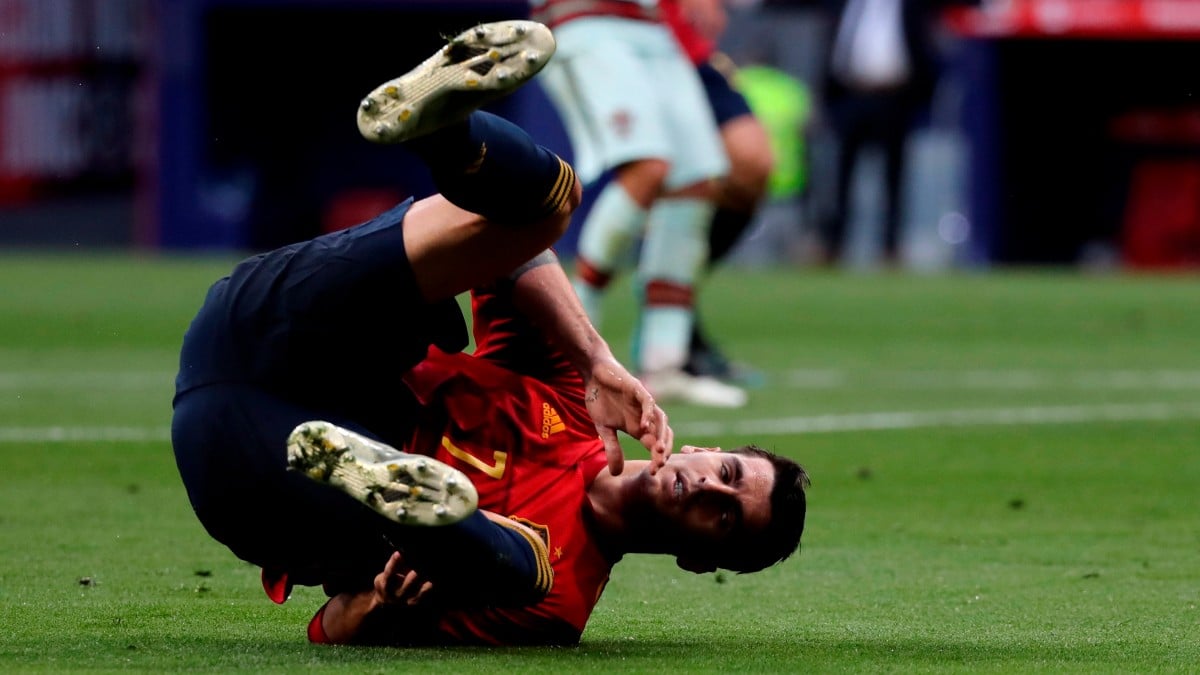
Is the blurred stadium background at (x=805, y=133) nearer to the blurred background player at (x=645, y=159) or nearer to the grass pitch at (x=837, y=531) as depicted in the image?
the grass pitch at (x=837, y=531)

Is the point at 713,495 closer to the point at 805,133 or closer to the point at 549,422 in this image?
the point at 549,422

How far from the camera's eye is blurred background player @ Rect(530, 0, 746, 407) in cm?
776

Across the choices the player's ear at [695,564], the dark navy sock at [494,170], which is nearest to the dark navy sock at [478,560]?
the player's ear at [695,564]

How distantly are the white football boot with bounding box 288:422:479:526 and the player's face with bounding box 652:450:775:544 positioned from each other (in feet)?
1.97

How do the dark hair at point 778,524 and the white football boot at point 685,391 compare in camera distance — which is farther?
the white football boot at point 685,391

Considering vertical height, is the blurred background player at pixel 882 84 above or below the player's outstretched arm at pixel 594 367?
below

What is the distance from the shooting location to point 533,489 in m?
3.73

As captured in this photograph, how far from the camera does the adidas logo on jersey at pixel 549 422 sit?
3.84m

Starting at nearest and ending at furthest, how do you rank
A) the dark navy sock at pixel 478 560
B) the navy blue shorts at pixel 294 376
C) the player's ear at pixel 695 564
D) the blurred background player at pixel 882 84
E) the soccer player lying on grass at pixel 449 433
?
1. the dark navy sock at pixel 478 560
2. the soccer player lying on grass at pixel 449 433
3. the navy blue shorts at pixel 294 376
4. the player's ear at pixel 695 564
5. the blurred background player at pixel 882 84

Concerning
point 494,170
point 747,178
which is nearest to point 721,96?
point 747,178

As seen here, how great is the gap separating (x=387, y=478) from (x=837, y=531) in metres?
2.22

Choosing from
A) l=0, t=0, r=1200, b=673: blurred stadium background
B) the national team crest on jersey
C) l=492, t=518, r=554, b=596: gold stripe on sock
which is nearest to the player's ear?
l=0, t=0, r=1200, b=673: blurred stadium background

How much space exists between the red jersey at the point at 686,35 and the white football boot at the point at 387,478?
561 cm

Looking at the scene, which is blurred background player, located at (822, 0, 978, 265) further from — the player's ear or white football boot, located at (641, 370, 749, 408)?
the player's ear
